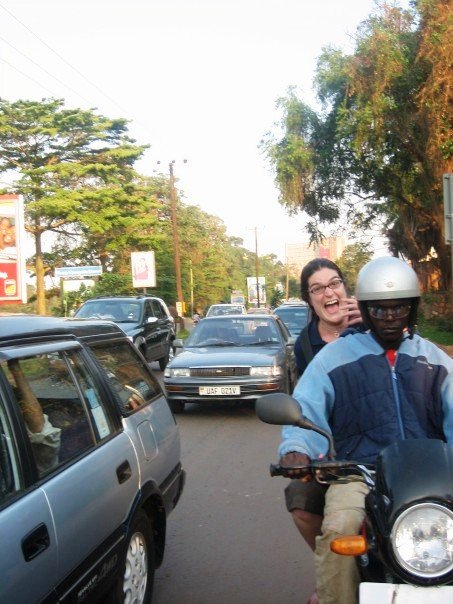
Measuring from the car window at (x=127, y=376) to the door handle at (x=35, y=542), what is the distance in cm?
126

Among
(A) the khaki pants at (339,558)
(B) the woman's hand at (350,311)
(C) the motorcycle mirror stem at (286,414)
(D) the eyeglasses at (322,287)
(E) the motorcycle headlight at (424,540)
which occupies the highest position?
(D) the eyeglasses at (322,287)

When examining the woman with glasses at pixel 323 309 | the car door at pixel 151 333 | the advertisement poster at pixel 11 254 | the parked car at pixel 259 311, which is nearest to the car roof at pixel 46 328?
the woman with glasses at pixel 323 309

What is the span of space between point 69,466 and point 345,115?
19.9 m

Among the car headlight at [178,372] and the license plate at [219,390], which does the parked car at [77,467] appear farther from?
the car headlight at [178,372]

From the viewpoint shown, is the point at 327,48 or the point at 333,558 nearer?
the point at 333,558

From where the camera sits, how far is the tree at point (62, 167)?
3475 cm

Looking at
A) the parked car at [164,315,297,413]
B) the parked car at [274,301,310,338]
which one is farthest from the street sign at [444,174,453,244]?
the parked car at [274,301,310,338]

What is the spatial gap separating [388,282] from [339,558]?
1.06 meters

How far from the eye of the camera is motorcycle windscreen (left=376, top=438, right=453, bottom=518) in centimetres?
198

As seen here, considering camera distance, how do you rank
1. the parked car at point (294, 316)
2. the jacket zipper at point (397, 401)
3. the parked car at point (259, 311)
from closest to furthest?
the jacket zipper at point (397, 401) → the parked car at point (259, 311) → the parked car at point (294, 316)

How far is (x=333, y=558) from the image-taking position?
2441 millimetres

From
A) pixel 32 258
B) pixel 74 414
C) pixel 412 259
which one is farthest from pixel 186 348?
pixel 32 258

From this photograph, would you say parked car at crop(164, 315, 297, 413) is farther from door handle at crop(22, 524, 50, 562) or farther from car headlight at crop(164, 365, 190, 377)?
door handle at crop(22, 524, 50, 562)

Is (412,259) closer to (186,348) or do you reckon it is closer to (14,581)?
(186,348)
